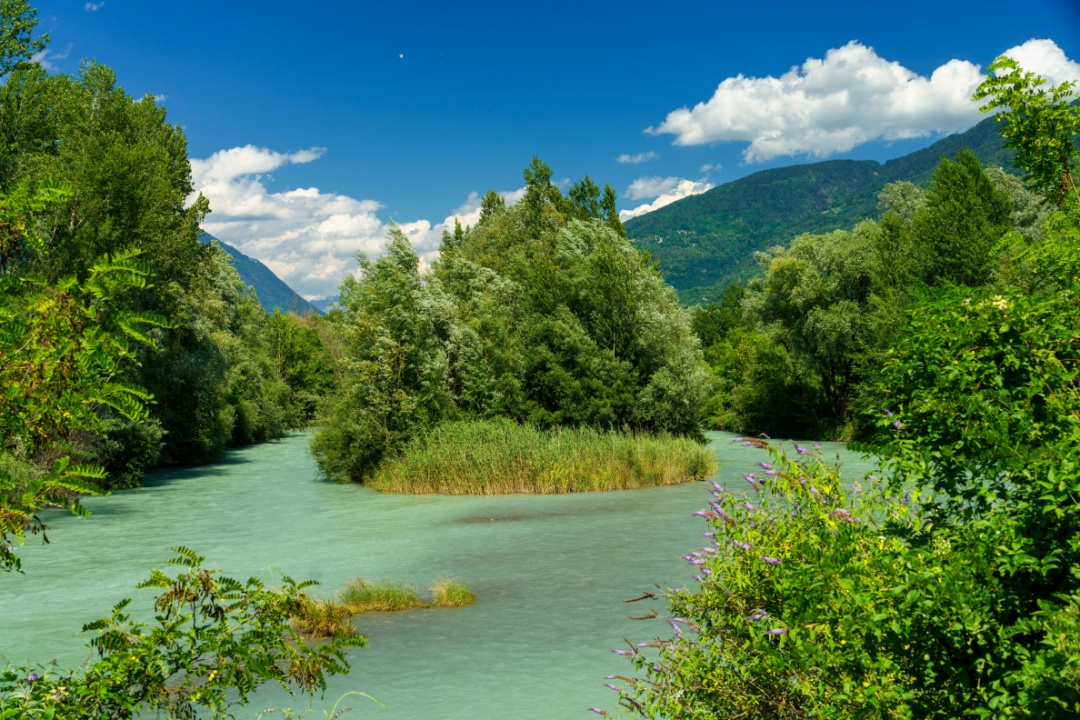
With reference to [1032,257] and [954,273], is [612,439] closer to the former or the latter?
[954,273]

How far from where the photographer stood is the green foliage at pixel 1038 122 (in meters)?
5.48

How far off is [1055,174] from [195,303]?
42.6 meters

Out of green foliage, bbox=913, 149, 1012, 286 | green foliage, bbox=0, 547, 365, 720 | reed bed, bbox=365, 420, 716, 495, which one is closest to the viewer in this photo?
green foliage, bbox=0, 547, 365, 720

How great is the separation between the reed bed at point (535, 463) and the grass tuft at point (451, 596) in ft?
46.2

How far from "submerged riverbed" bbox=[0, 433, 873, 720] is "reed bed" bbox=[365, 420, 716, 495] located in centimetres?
103

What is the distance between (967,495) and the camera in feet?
11.1

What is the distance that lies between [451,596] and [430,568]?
3.38 m

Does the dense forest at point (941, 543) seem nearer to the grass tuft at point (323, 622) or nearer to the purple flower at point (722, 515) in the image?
the purple flower at point (722, 515)

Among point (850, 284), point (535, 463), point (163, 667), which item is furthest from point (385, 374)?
point (163, 667)

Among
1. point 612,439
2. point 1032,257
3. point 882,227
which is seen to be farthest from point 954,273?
point 1032,257

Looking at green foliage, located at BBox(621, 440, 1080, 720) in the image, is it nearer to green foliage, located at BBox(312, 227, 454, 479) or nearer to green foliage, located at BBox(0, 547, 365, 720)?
green foliage, located at BBox(0, 547, 365, 720)

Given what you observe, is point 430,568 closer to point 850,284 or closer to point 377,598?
point 377,598

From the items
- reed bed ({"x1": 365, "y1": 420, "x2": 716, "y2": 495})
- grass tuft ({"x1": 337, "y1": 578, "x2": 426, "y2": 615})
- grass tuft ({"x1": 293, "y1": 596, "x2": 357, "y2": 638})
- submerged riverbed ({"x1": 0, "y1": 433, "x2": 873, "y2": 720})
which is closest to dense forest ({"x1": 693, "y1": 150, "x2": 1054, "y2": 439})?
reed bed ({"x1": 365, "y1": 420, "x2": 716, "y2": 495})

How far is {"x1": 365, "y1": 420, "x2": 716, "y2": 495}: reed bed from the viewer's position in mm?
29234
